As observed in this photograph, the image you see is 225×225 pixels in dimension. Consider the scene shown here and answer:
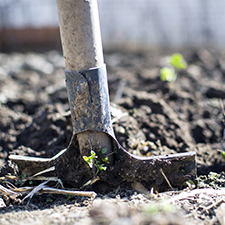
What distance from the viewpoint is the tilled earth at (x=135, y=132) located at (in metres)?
1.23

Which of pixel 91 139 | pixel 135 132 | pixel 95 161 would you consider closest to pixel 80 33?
pixel 91 139

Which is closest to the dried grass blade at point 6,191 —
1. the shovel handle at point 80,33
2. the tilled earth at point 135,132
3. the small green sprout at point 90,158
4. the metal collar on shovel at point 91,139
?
the tilled earth at point 135,132

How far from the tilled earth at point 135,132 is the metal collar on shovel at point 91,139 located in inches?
4.0

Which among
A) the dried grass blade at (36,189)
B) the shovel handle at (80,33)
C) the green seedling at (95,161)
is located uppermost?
the shovel handle at (80,33)

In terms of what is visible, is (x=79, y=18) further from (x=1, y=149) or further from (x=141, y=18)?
(x=141, y=18)

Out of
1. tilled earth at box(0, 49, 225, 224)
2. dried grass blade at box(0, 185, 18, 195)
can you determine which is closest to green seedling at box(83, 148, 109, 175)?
tilled earth at box(0, 49, 225, 224)

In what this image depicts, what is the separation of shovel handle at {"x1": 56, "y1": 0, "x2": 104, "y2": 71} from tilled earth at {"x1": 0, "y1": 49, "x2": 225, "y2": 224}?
569 millimetres

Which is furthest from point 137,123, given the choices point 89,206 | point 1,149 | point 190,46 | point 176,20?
point 176,20

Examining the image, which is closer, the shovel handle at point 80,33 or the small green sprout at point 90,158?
the shovel handle at point 80,33

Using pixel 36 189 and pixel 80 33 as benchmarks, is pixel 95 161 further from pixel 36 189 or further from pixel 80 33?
pixel 80 33

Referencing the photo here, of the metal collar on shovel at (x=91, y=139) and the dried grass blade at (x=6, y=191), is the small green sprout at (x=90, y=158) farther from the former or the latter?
the dried grass blade at (x=6, y=191)

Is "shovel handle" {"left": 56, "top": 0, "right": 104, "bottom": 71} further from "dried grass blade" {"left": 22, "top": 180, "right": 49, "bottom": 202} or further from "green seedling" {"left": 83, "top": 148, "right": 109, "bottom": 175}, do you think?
"dried grass blade" {"left": 22, "top": 180, "right": 49, "bottom": 202}

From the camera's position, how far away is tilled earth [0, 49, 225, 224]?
1.23m

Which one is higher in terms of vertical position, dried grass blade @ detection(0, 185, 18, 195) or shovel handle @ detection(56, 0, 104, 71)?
shovel handle @ detection(56, 0, 104, 71)
